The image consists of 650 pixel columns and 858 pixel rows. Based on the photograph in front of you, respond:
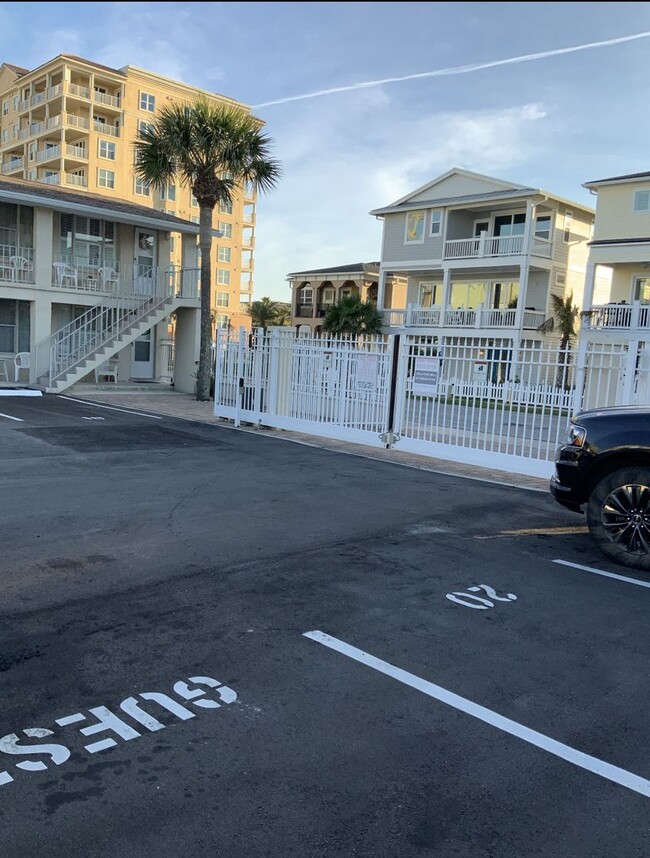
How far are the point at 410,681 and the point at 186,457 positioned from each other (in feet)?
26.3

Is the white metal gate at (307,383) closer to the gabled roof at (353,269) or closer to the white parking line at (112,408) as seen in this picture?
the white parking line at (112,408)

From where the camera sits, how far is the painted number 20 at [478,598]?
5.30 meters

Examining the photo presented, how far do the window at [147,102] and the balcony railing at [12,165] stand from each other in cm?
1045

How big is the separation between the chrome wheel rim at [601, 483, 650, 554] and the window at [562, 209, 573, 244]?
29346mm

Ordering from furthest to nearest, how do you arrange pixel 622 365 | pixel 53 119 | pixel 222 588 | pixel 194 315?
pixel 53 119 < pixel 194 315 < pixel 622 365 < pixel 222 588

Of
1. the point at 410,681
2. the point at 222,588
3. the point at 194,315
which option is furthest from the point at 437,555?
the point at 194,315

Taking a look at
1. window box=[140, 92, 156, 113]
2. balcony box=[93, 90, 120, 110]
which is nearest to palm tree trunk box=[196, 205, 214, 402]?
balcony box=[93, 90, 120, 110]

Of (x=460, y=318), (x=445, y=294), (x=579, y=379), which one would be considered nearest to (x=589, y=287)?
(x=460, y=318)

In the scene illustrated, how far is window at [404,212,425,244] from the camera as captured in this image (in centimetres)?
3553

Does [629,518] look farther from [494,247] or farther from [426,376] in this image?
[494,247]

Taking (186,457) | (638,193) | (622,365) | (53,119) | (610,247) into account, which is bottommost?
(186,457)

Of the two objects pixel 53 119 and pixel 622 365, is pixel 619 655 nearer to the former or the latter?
A: pixel 622 365

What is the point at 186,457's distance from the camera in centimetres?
1154

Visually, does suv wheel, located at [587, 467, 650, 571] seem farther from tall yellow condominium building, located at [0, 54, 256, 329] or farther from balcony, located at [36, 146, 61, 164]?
balcony, located at [36, 146, 61, 164]
